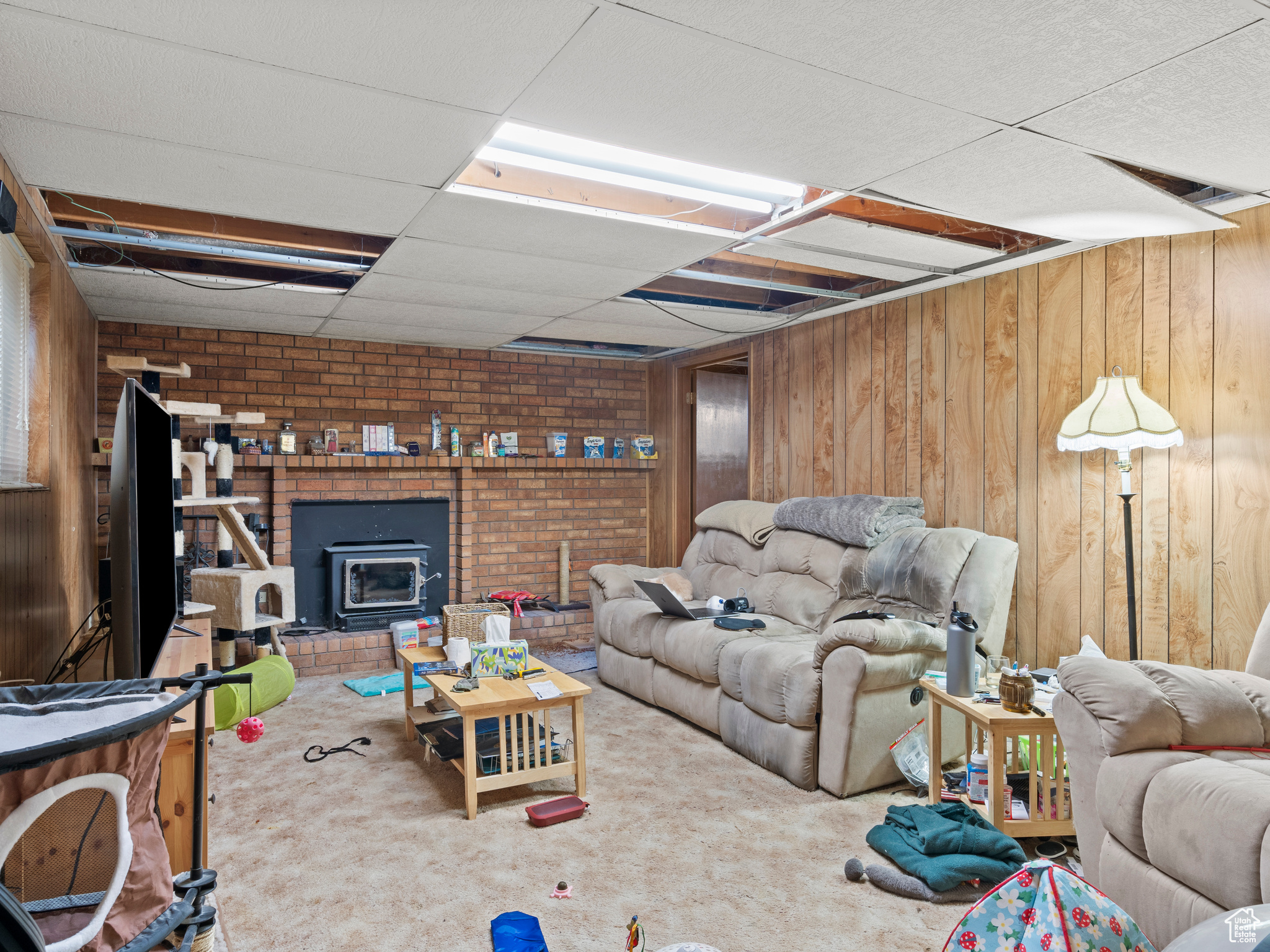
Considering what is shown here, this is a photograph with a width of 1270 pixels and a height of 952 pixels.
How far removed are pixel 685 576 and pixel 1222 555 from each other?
2712 mm

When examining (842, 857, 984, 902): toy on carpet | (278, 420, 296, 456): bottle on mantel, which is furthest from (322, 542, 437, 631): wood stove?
(842, 857, 984, 902): toy on carpet

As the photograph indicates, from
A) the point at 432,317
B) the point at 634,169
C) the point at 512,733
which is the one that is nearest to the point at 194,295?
the point at 432,317

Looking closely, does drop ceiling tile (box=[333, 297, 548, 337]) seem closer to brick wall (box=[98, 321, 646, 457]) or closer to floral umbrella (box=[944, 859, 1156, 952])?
brick wall (box=[98, 321, 646, 457])

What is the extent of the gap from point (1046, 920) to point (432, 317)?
3.94 metres

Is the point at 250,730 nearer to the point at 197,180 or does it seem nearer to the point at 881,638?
the point at 197,180

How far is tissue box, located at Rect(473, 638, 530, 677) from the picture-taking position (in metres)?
3.05

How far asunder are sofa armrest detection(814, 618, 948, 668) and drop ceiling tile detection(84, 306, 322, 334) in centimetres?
332

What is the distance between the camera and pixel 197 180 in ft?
7.68

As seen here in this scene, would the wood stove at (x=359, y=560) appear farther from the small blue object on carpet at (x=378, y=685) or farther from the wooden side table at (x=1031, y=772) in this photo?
the wooden side table at (x=1031, y=772)

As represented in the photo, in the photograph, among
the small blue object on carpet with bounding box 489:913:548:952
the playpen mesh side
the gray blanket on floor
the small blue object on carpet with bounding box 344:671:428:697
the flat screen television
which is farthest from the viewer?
the small blue object on carpet with bounding box 344:671:428:697

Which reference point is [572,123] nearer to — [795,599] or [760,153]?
[760,153]

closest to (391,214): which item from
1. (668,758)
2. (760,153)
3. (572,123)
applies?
(572,123)

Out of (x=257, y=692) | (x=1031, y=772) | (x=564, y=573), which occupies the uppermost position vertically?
(x=564, y=573)

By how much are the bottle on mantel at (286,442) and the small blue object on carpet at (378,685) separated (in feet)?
4.91
